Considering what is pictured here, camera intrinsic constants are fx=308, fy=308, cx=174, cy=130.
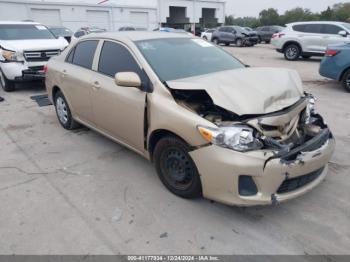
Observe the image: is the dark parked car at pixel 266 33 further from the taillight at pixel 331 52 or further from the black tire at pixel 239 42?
the taillight at pixel 331 52

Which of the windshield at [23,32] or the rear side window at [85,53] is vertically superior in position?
the windshield at [23,32]

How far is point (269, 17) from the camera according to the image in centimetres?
6016

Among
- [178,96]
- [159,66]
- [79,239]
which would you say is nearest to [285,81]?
[178,96]

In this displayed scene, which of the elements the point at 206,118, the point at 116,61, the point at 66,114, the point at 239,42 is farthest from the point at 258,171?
the point at 239,42

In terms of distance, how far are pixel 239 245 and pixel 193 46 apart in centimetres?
258

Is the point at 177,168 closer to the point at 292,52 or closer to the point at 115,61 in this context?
the point at 115,61

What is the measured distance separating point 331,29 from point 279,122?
40.7 ft

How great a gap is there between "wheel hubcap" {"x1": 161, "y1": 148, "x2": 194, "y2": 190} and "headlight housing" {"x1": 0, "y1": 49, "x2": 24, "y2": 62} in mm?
6418

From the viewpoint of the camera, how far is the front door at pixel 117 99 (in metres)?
3.48

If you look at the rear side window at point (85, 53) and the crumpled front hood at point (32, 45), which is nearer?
the rear side window at point (85, 53)

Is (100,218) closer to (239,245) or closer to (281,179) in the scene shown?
(239,245)

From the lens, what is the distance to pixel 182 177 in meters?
3.12

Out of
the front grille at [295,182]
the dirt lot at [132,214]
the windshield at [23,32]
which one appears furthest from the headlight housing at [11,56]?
the front grille at [295,182]

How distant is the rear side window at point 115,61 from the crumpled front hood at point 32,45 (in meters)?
4.92
